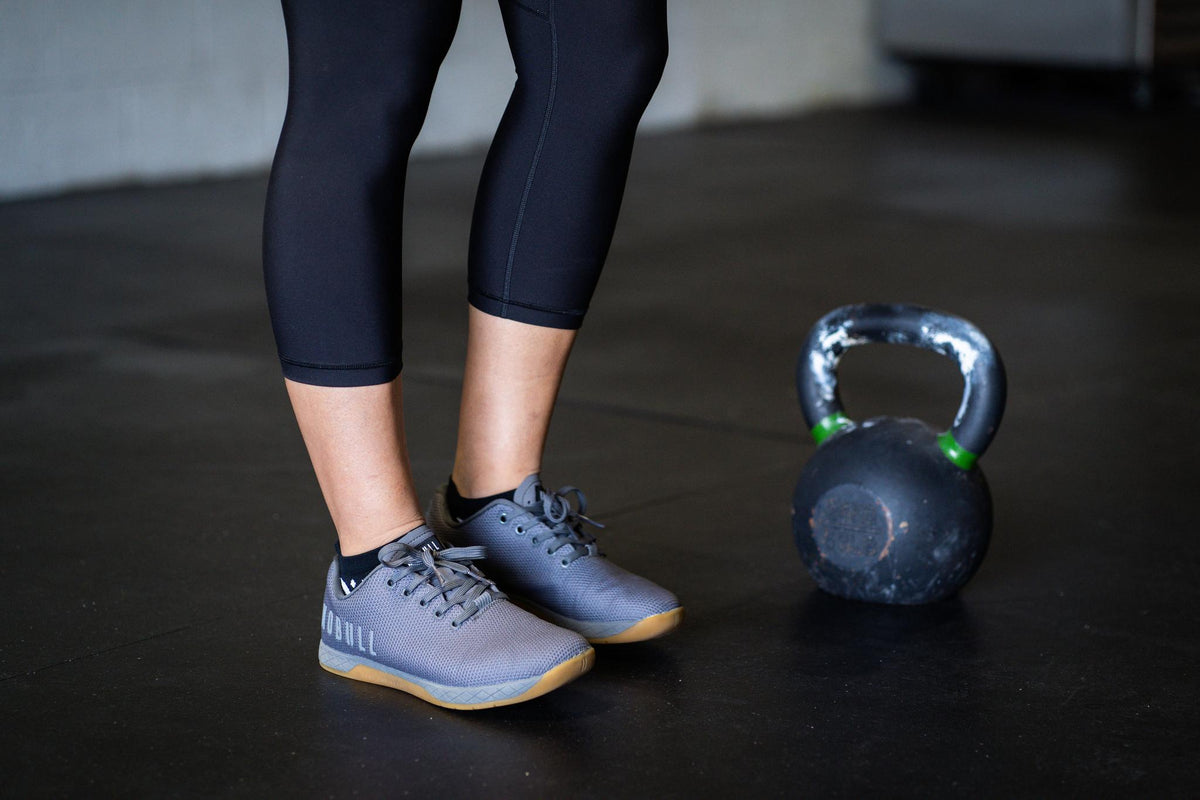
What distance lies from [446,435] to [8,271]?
1660 millimetres

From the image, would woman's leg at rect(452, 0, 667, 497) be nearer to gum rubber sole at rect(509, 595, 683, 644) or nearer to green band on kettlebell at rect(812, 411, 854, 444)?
gum rubber sole at rect(509, 595, 683, 644)

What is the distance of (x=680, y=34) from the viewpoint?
20.1 ft

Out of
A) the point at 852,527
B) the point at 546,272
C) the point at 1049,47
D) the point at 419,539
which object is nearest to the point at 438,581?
the point at 419,539

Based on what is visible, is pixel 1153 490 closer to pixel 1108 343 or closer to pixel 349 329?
pixel 1108 343

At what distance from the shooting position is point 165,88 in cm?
462

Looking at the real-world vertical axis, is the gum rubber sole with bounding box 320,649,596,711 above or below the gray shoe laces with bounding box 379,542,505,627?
below

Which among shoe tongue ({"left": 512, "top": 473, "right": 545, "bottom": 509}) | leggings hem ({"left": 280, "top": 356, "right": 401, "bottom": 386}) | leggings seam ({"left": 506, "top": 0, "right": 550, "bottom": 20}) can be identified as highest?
leggings seam ({"left": 506, "top": 0, "right": 550, "bottom": 20})

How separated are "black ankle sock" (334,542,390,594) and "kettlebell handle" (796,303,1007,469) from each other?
516mm

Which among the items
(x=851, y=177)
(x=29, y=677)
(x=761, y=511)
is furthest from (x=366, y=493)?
(x=851, y=177)

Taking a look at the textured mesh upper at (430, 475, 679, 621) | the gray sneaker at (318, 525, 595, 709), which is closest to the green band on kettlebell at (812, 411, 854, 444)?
the textured mesh upper at (430, 475, 679, 621)

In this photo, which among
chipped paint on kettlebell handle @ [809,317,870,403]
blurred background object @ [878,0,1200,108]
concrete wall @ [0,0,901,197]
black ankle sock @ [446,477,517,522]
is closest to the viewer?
black ankle sock @ [446,477,517,522]

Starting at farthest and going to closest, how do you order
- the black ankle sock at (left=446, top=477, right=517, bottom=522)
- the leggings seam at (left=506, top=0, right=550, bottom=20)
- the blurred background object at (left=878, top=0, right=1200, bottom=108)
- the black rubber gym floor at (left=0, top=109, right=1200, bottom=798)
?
the blurred background object at (left=878, top=0, right=1200, bottom=108)
the black ankle sock at (left=446, top=477, right=517, bottom=522)
the leggings seam at (left=506, top=0, right=550, bottom=20)
the black rubber gym floor at (left=0, top=109, right=1200, bottom=798)

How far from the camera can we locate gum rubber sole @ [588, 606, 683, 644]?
126 cm

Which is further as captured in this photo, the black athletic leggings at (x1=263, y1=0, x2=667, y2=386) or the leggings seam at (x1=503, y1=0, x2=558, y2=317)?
the leggings seam at (x1=503, y1=0, x2=558, y2=317)
